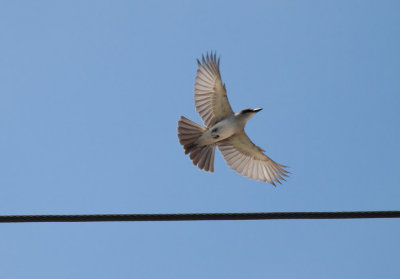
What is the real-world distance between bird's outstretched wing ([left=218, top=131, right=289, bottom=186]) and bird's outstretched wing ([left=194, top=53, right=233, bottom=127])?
64cm

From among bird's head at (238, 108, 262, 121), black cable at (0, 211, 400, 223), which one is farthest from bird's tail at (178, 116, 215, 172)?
black cable at (0, 211, 400, 223)

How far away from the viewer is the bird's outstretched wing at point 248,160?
11.4m

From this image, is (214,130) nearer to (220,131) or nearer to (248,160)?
(220,131)

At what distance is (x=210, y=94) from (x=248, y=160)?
1.77 meters

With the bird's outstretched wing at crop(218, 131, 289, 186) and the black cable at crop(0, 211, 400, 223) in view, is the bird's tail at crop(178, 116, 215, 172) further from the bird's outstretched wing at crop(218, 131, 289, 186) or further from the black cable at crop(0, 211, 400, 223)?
the black cable at crop(0, 211, 400, 223)

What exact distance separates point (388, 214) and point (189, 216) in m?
1.38

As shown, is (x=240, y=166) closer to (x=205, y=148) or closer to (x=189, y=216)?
(x=205, y=148)

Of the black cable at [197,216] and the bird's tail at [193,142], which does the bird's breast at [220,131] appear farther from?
the black cable at [197,216]

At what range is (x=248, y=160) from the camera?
38.4 ft

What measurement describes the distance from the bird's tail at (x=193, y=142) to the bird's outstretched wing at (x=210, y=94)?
9.4 inches

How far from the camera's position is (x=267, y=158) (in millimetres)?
11508

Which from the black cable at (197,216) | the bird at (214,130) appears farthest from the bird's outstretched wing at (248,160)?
the black cable at (197,216)

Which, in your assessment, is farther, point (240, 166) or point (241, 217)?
point (240, 166)

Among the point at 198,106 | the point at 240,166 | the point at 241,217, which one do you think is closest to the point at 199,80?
the point at 198,106
